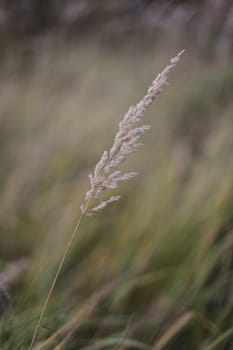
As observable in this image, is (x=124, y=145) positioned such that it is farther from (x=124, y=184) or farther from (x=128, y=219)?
(x=124, y=184)

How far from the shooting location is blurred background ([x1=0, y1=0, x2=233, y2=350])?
1.69 meters

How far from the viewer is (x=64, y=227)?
7.37ft

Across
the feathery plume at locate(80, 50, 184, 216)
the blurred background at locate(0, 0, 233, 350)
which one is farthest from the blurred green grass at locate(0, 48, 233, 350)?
the feathery plume at locate(80, 50, 184, 216)

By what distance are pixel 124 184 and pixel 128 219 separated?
0.35 m

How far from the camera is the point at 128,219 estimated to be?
2.27 m

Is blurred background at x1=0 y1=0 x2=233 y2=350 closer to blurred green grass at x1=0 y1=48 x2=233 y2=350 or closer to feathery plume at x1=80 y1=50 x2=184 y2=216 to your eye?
blurred green grass at x1=0 y1=48 x2=233 y2=350

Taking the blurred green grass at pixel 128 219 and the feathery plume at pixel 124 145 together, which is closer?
the feathery plume at pixel 124 145

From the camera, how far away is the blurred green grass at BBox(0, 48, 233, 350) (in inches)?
65.9

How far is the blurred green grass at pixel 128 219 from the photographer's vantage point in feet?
5.49

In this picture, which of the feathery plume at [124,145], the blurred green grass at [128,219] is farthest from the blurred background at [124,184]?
the feathery plume at [124,145]

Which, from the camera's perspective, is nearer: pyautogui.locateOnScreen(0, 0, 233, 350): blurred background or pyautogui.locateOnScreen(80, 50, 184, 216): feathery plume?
pyautogui.locateOnScreen(80, 50, 184, 216): feathery plume

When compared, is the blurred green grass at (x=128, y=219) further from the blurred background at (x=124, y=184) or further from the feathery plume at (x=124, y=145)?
the feathery plume at (x=124, y=145)

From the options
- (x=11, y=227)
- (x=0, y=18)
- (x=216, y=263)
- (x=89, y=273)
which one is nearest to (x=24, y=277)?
(x=89, y=273)

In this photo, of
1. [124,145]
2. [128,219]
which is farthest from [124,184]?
[124,145]
